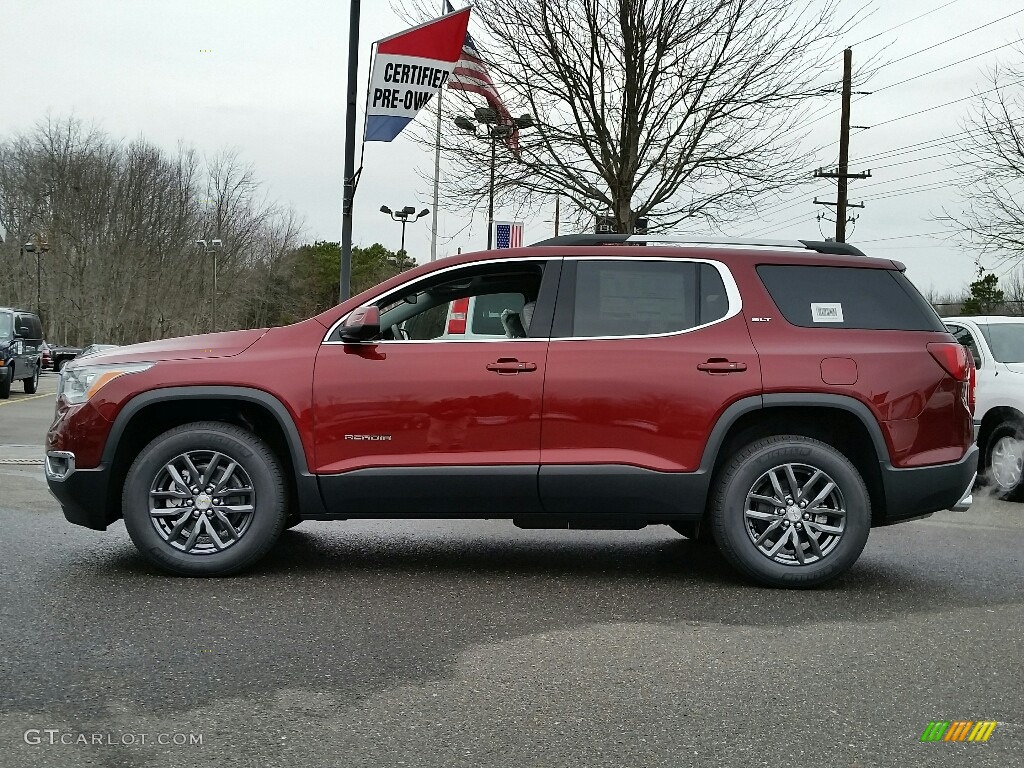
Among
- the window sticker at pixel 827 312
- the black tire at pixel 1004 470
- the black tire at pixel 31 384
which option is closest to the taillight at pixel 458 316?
the window sticker at pixel 827 312

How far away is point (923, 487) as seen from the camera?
20.2ft

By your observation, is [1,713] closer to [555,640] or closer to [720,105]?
[555,640]

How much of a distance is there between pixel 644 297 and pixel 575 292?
374 mm

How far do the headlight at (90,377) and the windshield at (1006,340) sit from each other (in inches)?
307

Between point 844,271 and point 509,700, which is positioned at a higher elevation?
point 844,271

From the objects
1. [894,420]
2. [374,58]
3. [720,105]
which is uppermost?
[720,105]

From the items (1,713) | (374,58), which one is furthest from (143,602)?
(374,58)

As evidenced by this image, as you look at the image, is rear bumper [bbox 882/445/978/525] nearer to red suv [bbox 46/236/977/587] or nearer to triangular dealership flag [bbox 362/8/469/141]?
red suv [bbox 46/236/977/587]

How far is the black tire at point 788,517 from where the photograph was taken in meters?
6.03

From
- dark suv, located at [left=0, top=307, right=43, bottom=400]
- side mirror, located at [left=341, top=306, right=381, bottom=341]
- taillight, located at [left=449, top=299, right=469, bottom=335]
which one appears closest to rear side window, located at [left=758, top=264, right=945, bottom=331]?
taillight, located at [left=449, top=299, right=469, bottom=335]

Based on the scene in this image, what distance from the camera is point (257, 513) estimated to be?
5.99 meters

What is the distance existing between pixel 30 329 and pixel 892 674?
79.3 feet

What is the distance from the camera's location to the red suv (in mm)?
5961

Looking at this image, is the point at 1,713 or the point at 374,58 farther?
the point at 374,58
